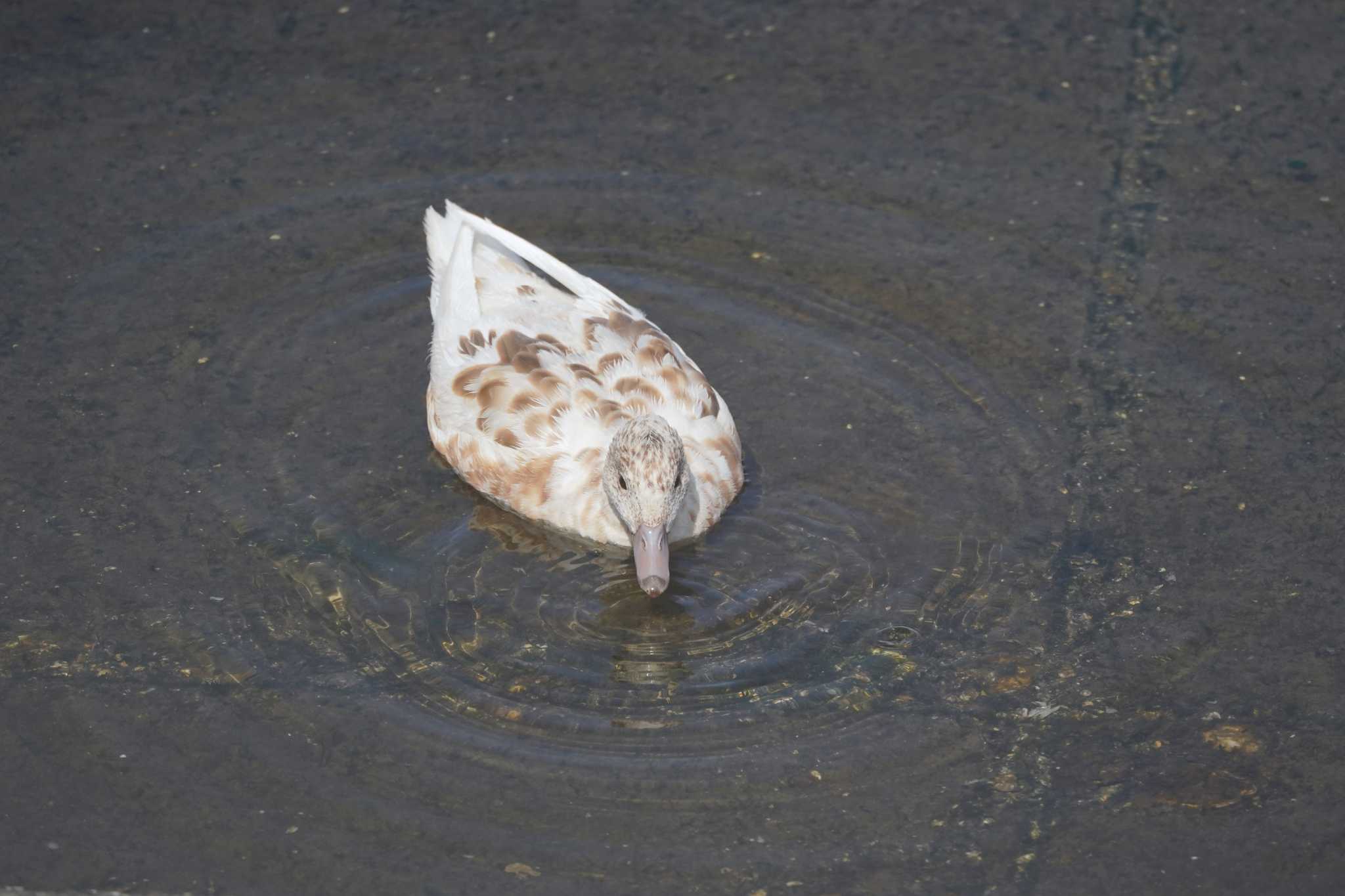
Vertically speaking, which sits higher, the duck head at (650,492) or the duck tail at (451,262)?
the duck tail at (451,262)

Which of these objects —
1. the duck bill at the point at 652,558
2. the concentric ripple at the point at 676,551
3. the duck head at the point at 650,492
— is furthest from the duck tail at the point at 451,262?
the duck bill at the point at 652,558

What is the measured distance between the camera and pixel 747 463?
7.08 metres

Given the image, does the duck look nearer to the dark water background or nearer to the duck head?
the duck head

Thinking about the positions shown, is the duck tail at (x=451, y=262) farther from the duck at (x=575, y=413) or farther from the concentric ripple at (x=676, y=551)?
the concentric ripple at (x=676, y=551)

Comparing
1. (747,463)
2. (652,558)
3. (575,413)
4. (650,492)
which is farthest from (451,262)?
(652,558)

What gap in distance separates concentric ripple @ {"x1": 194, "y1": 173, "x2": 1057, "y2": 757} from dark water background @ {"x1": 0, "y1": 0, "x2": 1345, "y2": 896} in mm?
20

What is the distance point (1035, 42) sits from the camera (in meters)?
9.45

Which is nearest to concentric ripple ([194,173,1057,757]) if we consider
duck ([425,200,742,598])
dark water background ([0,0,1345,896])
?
dark water background ([0,0,1345,896])

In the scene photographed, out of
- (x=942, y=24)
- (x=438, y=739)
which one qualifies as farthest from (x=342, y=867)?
(x=942, y=24)

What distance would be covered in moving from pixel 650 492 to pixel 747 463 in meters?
0.83

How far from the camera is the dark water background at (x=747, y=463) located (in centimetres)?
526

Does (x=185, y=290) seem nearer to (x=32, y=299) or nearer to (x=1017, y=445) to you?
(x=32, y=299)

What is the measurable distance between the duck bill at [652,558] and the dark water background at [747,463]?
122mm

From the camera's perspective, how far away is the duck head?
249 inches
